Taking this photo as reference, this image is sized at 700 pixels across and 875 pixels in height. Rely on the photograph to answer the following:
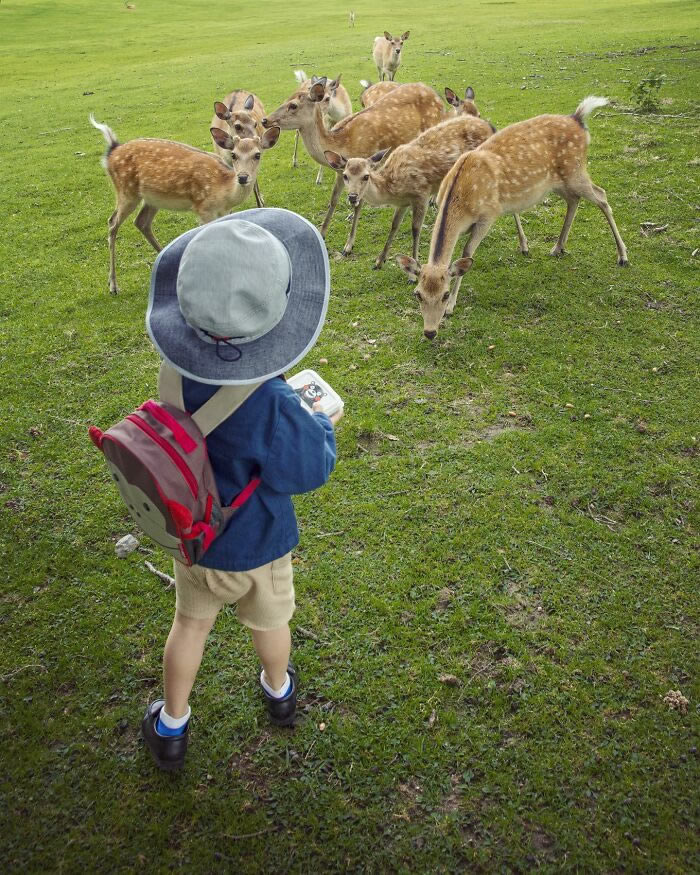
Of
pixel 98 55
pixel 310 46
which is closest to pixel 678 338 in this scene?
pixel 310 46

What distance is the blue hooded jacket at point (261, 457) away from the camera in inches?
78.4

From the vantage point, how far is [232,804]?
8.11 feet

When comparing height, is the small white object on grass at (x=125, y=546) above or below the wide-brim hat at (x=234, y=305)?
below

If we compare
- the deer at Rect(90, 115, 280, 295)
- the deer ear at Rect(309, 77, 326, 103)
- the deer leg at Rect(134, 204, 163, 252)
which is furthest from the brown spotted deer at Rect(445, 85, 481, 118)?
the deer leg at Rect(134, 204, 163, 252)

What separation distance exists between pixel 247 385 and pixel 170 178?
5.25 metres

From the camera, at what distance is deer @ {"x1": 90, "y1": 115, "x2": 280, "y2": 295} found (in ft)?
21.0

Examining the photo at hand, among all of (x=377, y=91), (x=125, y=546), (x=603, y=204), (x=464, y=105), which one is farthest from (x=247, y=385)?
(x=377, y=91)

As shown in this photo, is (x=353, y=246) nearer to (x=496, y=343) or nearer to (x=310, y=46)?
(x=496, y=343)

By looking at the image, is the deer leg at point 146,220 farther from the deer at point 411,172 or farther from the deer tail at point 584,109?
the deer tail at point 584,109

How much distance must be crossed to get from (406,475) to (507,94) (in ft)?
35.9

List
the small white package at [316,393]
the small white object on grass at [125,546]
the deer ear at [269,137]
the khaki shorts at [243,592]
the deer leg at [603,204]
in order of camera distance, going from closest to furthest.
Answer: the khaki shorts at [243,592] → the small white package at [316,393] → the small white object on grass at [125,546] → the deer leg at [603,204] → the deer ear at [269,137]

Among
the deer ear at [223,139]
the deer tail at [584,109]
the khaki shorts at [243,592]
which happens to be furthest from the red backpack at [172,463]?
the deer ear at [223,139]

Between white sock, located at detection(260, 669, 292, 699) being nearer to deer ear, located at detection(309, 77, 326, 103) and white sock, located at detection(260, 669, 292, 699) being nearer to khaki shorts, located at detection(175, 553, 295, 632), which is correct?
khaki shorts, located at detection(175, 553, 295, 632)

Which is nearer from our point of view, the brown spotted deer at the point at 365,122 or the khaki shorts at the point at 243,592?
the khaki shorts at the point at 243,592
